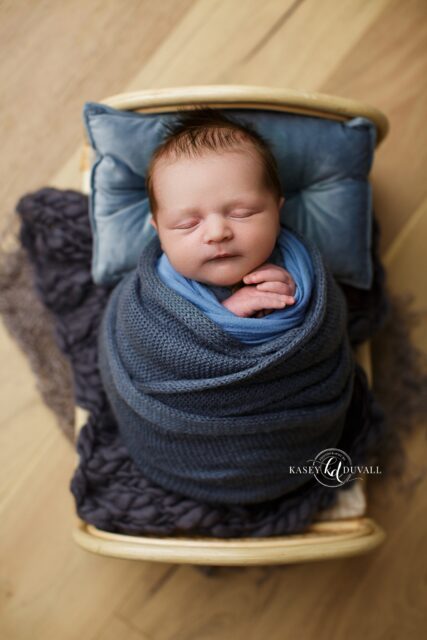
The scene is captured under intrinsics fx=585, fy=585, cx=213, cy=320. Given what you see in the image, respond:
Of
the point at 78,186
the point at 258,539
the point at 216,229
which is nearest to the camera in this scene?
the point at 216,229

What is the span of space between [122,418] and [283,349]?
327 mm

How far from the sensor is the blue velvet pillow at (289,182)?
1059 millimetres

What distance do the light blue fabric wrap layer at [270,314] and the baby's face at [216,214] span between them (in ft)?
0.09

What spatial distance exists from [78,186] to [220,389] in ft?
2.22

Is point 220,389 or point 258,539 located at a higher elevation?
point 220,389

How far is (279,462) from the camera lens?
39.0 inches

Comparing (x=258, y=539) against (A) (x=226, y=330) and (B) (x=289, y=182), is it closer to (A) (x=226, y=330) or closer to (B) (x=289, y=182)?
(A) (x=226, y=330)

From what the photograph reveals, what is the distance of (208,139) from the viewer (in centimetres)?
90

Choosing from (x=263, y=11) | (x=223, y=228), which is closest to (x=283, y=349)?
(x=223, y=228)

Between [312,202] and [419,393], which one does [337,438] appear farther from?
[312,202]

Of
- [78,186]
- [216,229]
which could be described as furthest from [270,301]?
[78,186]

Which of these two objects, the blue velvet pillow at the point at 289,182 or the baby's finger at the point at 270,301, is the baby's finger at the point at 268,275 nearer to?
the baby's finger at the point at 270,301

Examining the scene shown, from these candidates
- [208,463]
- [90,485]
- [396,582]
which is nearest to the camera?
[208,463]

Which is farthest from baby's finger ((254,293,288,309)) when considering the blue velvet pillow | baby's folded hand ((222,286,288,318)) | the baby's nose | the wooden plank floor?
the wooden plank floor
